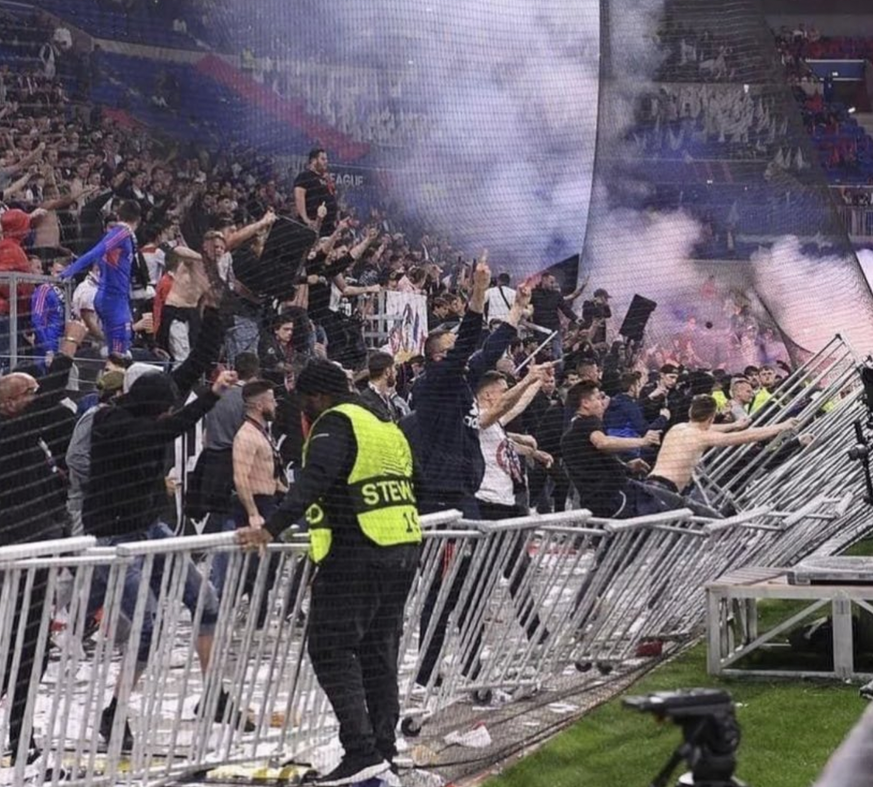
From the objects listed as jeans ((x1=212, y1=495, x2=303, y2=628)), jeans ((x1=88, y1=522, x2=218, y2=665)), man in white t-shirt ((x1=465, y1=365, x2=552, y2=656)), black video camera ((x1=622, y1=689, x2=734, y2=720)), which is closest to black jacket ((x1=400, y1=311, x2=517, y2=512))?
man in white t-shirt ((x1=465, y1=365, x2=552, y2=656))

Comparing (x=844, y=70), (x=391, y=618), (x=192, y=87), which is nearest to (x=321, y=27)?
(x=192, y=87)

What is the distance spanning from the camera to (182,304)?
21.8 ft

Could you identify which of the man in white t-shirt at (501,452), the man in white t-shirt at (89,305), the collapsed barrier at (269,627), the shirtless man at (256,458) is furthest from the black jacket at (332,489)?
the man in white t-shirt at (501,452)

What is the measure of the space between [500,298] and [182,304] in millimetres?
2086

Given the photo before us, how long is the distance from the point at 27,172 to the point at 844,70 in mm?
22171

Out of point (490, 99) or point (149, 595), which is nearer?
point (149, 595)

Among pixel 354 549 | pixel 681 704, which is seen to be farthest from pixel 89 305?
pixel 681 704

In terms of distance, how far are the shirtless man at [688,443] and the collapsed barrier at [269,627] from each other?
0.40m

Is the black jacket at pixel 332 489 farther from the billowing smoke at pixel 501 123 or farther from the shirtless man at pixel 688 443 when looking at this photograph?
the shirtless man at pixel 688 443

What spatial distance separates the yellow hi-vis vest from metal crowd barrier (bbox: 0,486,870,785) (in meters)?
Answer: 0.24

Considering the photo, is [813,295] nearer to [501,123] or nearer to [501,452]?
[501,123]

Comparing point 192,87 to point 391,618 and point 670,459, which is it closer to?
point 391,618

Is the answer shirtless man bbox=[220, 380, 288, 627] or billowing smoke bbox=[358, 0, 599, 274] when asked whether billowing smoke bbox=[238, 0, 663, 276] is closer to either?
billowing smoke bbox=[358, 0, 599, 274]

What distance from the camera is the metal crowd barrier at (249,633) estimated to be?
5164 mm
